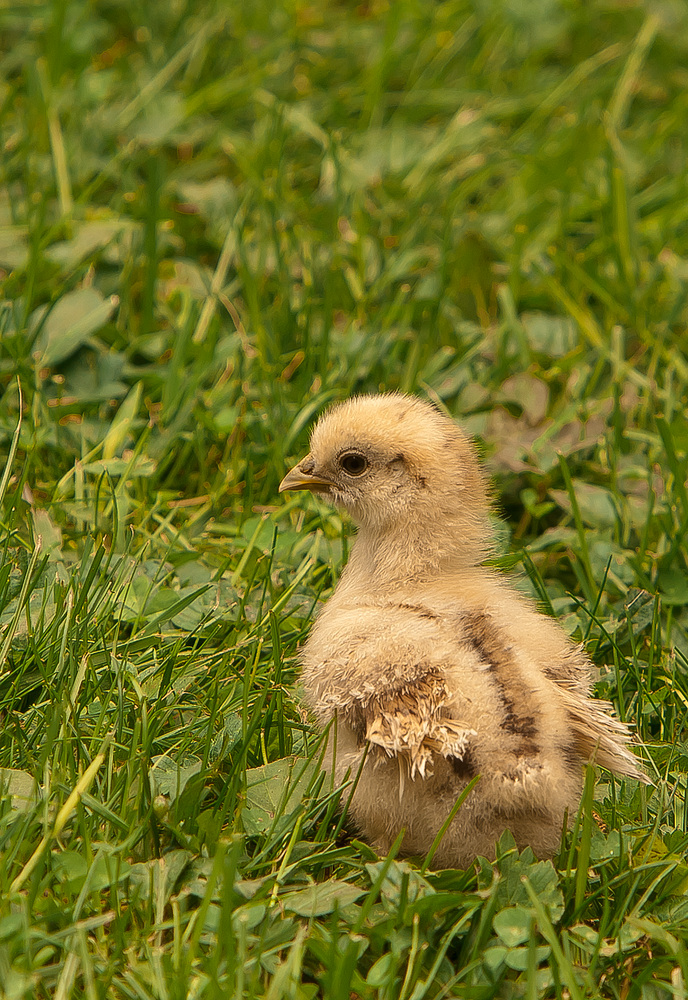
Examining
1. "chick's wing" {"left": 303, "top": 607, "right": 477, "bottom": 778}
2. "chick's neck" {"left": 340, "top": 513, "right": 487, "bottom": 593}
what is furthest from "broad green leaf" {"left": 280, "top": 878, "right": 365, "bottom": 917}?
"chick's neck" {"left": 340, "top": 513, "right": 487, "bottom": 593}

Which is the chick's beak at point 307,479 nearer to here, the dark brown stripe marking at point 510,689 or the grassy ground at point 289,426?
the grassy ground at point 289,426

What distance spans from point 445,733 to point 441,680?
139mm

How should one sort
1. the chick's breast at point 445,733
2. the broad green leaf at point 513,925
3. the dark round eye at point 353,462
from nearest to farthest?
the broad green leaf at point 513,925 → the chick's breast at point 445,733 → the dark round eye at point 353,462

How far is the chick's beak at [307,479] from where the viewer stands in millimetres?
3309

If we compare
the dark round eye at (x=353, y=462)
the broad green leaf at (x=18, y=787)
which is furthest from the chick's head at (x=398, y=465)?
the broad green leaf at (x=18, y=787)

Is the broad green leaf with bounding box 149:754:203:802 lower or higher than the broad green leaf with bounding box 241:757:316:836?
higher

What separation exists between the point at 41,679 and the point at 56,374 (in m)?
1.73

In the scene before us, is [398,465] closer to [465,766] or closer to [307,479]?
[307,479]

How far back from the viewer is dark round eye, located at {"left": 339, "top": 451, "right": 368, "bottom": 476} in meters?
3.18

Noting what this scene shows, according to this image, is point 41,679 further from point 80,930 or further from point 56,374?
point 56,374

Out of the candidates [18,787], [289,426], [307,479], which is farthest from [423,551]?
[289,426]

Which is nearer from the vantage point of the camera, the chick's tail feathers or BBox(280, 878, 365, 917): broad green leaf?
BBox(280, 878, 365, 917): broad green leaf

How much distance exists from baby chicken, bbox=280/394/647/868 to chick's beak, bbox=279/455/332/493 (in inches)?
7.0

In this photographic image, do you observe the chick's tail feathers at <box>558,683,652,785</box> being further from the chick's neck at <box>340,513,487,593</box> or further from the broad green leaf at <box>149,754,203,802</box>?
the broad green leaf at <box>149,754,203,802</box>
